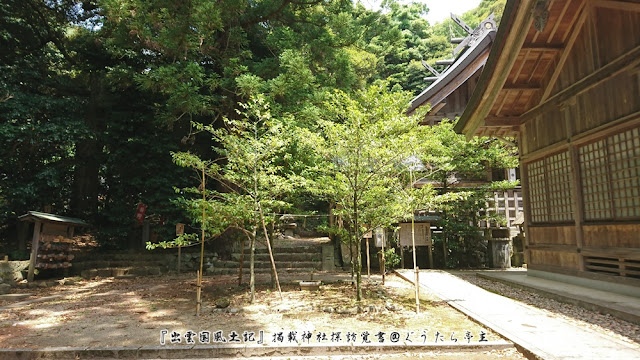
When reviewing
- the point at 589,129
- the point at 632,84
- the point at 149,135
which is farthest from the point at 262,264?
the point at 632,84

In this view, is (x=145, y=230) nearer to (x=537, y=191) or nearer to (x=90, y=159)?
(x=90, y=159)

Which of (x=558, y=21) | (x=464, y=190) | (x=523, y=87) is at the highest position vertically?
(x=558, y=21)

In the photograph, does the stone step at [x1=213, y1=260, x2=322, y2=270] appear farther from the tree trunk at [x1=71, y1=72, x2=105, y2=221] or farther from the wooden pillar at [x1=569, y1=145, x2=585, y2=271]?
the wooden pillar at [x1=569, y1=145, x2=585, y2=271]

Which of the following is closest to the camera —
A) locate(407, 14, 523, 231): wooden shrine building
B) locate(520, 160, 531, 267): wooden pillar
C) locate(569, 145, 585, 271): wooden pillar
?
locate(569, 145, 585, 271): wooden pillar

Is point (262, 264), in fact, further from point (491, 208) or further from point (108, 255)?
point (491, 208)

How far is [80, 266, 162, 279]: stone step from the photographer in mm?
12086

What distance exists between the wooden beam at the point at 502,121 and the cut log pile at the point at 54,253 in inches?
534

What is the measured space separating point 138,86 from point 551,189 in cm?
1249

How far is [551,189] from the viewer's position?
877 centimetres

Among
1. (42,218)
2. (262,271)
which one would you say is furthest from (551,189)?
(42,218)

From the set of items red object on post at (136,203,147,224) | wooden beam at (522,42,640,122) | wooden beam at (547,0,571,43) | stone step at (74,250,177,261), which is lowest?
stone step at (74,250,177,261)

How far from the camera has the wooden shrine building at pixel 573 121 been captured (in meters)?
6.47

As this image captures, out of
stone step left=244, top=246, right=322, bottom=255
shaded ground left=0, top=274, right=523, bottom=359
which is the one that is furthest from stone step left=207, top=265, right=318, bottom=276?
shaded ground left=0, top=274, right=523, bottom=359

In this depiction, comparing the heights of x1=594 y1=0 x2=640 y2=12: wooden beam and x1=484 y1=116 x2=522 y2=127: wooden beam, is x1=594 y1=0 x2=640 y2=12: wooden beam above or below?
above
